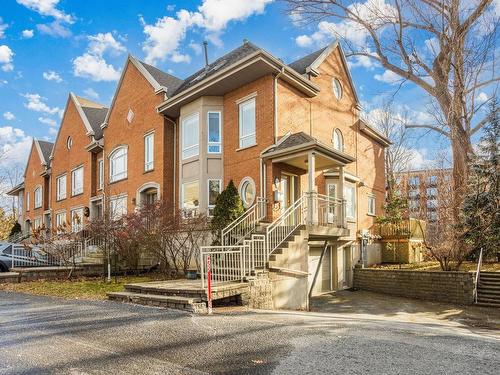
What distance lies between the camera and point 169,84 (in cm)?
2188

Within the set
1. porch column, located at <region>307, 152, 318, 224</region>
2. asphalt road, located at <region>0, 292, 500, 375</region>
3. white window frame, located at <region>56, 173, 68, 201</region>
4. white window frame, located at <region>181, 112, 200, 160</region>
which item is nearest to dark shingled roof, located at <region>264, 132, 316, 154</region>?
porch column, located at <region>307, 152, 318, 224</region>

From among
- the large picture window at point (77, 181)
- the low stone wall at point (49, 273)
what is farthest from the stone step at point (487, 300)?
the large picture window at point (77, 181)

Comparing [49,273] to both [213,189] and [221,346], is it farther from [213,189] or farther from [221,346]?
[221,346]

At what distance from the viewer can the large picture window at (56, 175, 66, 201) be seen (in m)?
29.7

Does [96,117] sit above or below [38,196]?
above

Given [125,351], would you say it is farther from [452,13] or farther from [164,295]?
[452,13]

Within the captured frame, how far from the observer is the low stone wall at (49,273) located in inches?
645

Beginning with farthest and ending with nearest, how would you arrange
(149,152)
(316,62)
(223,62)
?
(149,152) < (223,62) < (316,62)

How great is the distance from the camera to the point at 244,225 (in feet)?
47.6

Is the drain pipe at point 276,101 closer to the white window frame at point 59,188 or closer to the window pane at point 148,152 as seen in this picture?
the window pane at point 148,152

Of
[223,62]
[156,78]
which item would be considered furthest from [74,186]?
[223,62]

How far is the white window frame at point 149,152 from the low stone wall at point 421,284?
37.4 feet

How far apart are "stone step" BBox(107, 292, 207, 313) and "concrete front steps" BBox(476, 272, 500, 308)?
451 inches

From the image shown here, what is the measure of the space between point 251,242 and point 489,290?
10410mm
